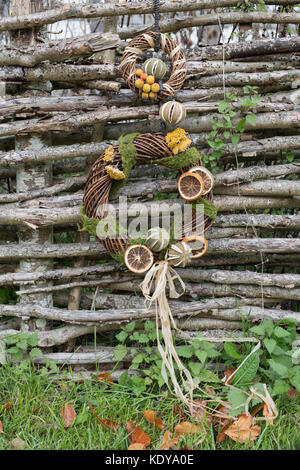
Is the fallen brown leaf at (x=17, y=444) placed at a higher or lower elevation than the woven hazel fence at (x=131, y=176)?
lower

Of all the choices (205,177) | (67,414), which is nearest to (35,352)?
(67,414)

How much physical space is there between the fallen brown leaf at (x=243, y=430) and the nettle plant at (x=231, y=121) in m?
1.17

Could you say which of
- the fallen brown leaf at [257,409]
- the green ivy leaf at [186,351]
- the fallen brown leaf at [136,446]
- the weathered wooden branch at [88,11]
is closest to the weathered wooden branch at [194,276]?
the green ivy leaf at [186,351]

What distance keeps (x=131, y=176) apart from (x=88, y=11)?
31.0 inches

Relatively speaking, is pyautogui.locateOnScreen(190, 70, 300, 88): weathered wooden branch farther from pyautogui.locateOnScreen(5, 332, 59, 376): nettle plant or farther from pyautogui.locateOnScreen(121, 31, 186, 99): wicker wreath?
pyautogui.locateOnScreen(5, 332, 59, 376): nettle plant

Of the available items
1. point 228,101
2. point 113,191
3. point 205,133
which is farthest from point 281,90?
point 113,191

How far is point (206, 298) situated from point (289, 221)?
587 mm

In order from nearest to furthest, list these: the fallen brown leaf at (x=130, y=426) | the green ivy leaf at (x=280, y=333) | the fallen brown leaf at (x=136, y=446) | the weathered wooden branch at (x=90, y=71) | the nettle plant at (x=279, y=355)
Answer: the fallen brown leaf at (x=136, y=446)
the fallen brown leaf at (x=130, y=426)
the nettle plant at (x=279, y=355)
the green ivy leaf at (x=280, y=333)
the weathered wooden branch at (x=90, y=71)

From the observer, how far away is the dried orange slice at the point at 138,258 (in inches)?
69.1

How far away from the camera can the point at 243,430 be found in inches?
64.3

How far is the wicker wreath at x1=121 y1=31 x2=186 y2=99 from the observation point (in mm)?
1831

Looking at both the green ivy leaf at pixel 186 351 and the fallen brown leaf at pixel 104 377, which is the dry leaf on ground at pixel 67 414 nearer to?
the fallen brown leaf at pixel 104 377

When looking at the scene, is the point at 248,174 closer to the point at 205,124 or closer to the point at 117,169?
the point at 205,124
